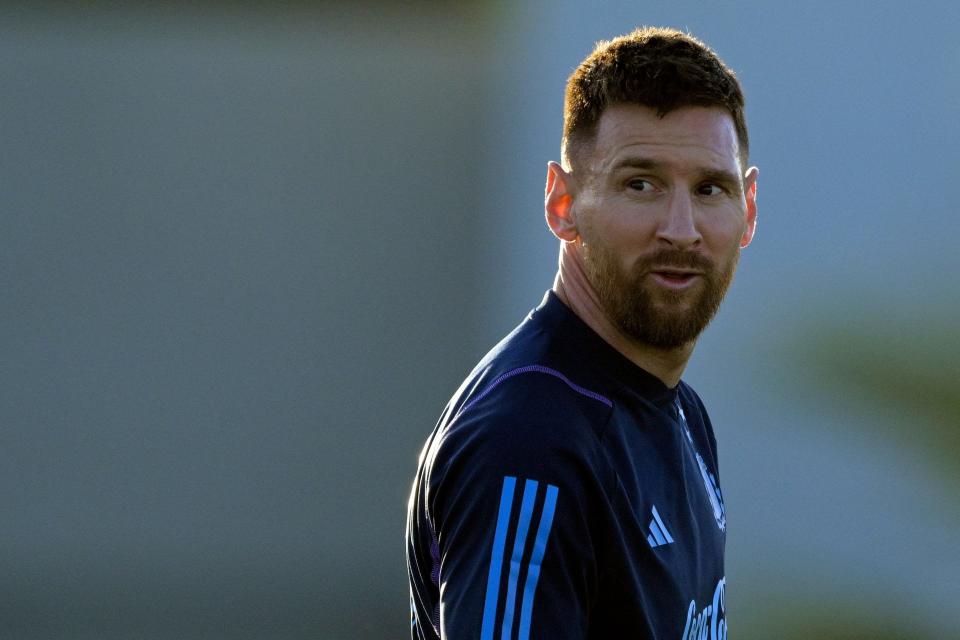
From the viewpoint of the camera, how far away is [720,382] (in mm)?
6207

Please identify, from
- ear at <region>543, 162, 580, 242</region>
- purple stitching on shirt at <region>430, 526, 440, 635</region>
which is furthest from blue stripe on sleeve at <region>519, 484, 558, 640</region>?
ear at <region>543, 162, 580, 242</region>

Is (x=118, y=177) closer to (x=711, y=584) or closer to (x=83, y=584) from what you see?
(x=83, y=584)

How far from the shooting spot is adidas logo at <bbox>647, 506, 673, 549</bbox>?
75.3 inches

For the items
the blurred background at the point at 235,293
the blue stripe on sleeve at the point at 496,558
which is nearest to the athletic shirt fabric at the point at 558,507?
the blue stripe on sleeve at the point at 496,558

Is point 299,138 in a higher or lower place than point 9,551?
higher

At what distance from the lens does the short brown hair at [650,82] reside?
210 cm

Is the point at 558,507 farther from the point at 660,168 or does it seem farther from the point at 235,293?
the point at 235,293

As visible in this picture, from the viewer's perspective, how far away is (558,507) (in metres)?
1.74

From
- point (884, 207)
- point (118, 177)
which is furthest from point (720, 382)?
point (118, 177)

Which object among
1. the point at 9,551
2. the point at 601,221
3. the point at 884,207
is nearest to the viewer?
the point at 601,221

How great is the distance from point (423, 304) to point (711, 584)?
19.2 feet

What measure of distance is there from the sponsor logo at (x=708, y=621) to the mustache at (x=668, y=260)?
0.50 meters

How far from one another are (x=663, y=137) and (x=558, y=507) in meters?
0.64


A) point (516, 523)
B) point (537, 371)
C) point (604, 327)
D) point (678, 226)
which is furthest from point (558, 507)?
point (678, 226)
